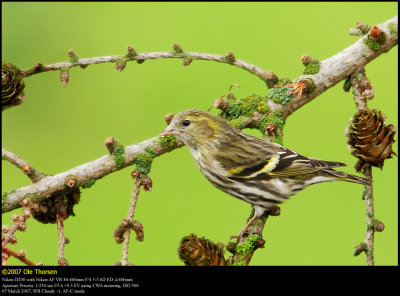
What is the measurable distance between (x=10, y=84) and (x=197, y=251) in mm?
995

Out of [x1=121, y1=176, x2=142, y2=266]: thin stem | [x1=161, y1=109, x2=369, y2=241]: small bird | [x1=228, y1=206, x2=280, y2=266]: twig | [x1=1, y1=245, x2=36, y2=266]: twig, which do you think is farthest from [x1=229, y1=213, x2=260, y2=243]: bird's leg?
[x1=1, y1=245, x2=36, y2=266]: twig

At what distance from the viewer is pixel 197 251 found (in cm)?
190

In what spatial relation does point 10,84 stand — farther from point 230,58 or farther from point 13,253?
point 230,58

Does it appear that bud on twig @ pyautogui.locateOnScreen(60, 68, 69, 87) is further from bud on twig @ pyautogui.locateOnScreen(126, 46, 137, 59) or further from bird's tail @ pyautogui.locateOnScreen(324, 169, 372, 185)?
bird's tail @ pyautogui.locateOnScreen(324, 169, 372, 185)

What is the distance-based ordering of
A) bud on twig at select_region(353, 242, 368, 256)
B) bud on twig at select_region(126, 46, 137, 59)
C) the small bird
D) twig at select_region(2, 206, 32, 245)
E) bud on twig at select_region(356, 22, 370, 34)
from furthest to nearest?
bud on twig at select_region(356, 22, 370, 34)
the small bird
bud on twig at select_region(126, 46, 137, 59)
bud on twig at select_region(353, 242, 368, 256)
twig at select_region(2, 206, 32, 245)

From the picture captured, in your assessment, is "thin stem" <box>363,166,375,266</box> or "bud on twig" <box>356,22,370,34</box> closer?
"thin stem" <box>363,166,375,266</box>

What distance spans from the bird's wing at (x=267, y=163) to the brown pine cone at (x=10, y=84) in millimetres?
935

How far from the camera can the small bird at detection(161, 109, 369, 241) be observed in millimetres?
2639

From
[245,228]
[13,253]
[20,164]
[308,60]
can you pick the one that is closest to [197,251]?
[245,228]

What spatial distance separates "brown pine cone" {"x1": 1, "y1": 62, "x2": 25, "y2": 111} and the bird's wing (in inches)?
36.8

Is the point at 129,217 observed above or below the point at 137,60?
below

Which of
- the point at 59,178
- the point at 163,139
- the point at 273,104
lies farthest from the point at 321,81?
the point at 59,178

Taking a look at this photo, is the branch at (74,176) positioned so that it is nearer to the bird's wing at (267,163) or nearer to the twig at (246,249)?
the bird's wing at (267,163)
